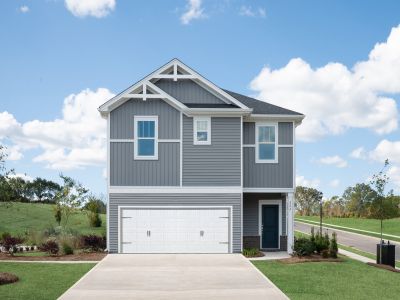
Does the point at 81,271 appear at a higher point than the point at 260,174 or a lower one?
lower

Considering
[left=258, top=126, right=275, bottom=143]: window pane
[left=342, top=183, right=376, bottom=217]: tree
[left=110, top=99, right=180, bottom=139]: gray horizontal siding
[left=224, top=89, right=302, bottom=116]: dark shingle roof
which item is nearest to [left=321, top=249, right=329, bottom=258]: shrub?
[left=258, top=126, right=275, bottom=143]: window pane

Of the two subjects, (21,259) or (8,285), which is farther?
(21,259)

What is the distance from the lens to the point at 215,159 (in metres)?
22.2

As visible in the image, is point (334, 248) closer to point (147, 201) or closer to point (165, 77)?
point (147, 201)

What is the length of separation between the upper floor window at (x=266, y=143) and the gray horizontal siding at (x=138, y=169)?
3945 mm

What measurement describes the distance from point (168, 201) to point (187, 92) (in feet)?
16.5

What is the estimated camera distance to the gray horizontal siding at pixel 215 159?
22.2 m

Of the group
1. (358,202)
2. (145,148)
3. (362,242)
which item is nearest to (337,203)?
(358,202)

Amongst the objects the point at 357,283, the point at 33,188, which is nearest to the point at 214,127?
the point at 357,283

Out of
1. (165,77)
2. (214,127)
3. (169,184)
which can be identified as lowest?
(169,184)

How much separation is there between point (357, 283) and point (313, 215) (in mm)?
55559

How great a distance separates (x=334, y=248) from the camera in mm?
21016

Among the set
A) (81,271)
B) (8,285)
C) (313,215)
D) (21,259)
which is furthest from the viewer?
(313,215)

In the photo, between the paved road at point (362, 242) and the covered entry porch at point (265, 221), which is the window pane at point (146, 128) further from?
the paved road at point (362, 242)
